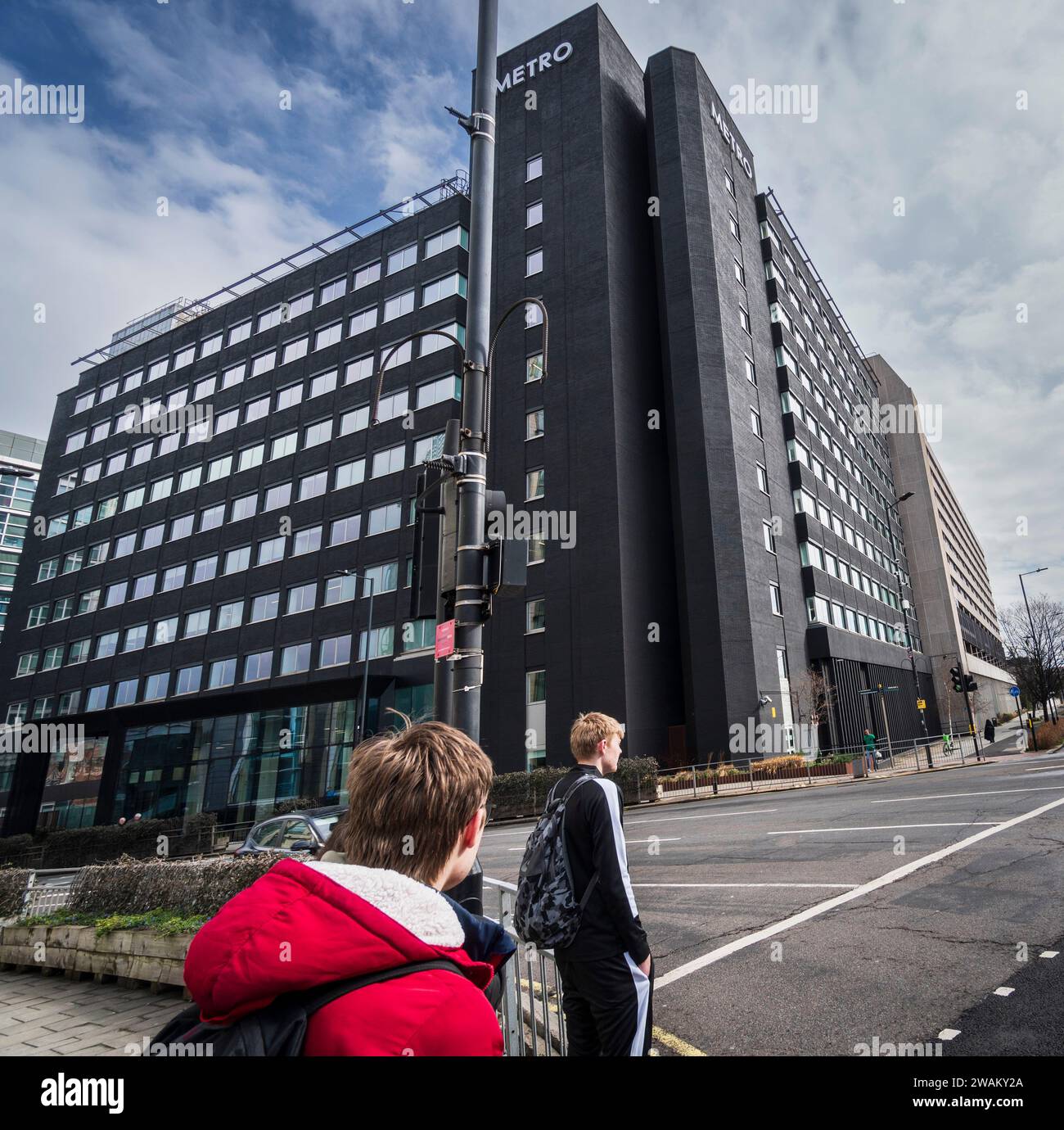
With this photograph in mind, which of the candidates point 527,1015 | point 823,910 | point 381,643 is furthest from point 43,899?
point 381,643

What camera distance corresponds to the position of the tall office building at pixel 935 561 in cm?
6391

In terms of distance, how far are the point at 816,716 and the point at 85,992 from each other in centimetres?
3218

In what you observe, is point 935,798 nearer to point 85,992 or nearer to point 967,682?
point 85,992

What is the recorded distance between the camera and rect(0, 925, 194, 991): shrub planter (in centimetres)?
666

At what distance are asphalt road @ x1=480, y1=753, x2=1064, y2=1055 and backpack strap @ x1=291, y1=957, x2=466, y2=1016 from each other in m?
3.69

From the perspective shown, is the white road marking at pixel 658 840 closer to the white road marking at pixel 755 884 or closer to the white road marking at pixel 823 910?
the white road marking at pixel 755 884

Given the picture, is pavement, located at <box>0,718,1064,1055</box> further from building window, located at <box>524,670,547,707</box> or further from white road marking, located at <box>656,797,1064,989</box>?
building window, located at <box>524,670,547,707</box>

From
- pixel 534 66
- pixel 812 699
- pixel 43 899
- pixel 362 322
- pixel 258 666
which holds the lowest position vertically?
pixel 43 899

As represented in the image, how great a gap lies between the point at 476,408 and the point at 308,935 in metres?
5.85

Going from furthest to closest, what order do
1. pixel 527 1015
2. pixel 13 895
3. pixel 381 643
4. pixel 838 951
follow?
pixel 381 643 → pixel 13 895 → pixel 838 951 → pixel 527 1015

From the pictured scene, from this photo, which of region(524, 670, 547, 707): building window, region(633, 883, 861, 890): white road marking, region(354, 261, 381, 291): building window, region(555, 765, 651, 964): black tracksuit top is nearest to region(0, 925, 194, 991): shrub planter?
region(555, 765, 651, 964): black tracksuit top

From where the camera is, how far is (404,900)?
1.44 meters

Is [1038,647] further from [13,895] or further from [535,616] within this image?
[13,895]

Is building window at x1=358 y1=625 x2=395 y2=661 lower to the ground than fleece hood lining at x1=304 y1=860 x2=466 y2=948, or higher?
higher
